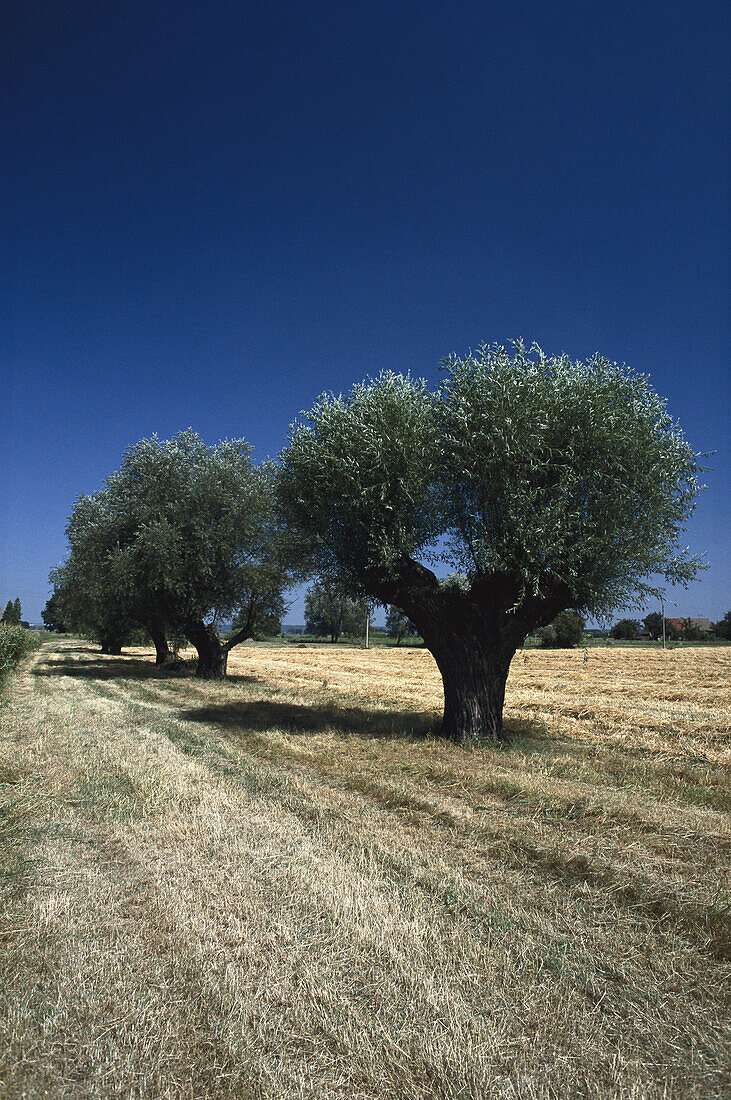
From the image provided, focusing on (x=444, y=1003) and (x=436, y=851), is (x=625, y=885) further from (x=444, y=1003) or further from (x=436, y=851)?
(x=444, y=1003)

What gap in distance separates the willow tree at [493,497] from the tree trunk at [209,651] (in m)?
16.5

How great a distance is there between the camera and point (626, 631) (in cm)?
8006

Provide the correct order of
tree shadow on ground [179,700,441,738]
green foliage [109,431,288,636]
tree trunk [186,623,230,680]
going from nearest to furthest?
1. tree shadow on ground [179,700,441,738]
2. green foliage [109,431,288,636]
3. tree trunk [186,623,230,680]

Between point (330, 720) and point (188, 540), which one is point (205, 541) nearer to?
point (188, 540)

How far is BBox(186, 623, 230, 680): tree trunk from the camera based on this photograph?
2888 cm

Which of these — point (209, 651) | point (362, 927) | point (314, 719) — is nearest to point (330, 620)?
point (209, 651)

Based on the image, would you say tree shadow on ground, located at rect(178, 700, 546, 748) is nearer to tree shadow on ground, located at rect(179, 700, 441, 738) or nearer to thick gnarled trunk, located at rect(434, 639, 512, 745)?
tree shadow on ground, located at rect(179, 700, 441, 738)

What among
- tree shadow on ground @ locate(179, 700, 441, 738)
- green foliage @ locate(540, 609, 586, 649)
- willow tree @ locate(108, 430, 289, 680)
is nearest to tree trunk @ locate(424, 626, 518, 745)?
tree shadow on ground @ locate(179, 700, 441, 738)

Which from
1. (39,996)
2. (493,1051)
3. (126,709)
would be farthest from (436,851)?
(126,709)

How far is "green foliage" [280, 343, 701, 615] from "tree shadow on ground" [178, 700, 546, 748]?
390 centimetres

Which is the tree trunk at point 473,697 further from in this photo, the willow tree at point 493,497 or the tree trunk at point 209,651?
the tree trunk at point 209,651

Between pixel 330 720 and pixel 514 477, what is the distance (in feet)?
28.8

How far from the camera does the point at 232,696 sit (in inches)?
863

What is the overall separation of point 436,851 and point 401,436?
354 inches
